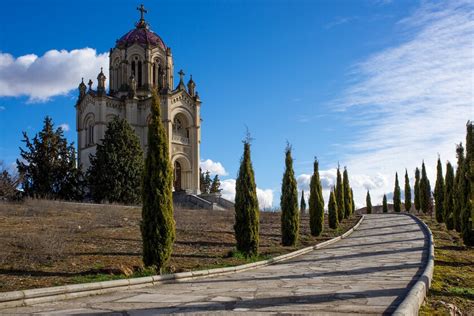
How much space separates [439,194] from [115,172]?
21.3 m

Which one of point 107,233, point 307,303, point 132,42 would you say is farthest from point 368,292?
point 132,42

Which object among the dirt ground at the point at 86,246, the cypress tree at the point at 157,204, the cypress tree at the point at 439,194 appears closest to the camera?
the dirt ground at the point at 86,246

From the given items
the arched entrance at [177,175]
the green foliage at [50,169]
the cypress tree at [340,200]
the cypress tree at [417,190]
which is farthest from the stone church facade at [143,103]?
the cypress tree at [417,190]

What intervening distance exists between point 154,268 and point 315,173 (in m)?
14.1

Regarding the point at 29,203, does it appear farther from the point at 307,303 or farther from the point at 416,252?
the point at 307,303

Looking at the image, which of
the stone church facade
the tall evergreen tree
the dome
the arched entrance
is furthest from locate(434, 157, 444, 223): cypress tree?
the dome

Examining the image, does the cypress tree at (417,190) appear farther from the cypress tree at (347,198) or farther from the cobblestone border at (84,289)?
the cobblestone border at (84,289)

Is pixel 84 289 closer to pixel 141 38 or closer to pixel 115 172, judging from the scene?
pixel 115 172

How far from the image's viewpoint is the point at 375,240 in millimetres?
17922

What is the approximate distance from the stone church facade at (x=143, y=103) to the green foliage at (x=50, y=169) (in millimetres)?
6354

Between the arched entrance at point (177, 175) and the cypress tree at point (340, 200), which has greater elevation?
the arched entrance at point (177, 175)

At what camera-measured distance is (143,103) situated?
4144 cm

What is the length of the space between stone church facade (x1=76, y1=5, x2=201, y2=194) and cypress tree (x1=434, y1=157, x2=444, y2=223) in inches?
748

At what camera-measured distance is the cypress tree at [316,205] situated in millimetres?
20125
